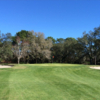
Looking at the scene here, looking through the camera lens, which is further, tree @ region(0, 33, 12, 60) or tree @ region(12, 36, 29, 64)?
tree @ region(12, 36, 29, 64)

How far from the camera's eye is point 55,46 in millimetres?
41562

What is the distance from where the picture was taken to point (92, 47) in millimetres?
34594

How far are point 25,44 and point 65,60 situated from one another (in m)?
18.0

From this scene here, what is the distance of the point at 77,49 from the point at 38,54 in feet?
41.0

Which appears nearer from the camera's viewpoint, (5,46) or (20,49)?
(5,46)

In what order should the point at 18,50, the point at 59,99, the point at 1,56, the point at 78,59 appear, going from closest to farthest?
the point at 59,99 < the point at 1,56 < the point at 18,50 < the point at 78,59

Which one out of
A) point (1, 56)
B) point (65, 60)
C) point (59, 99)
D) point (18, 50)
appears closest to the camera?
point (59, 99)

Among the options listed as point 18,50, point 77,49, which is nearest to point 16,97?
point 18,50

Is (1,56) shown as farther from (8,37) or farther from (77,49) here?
(77,49)

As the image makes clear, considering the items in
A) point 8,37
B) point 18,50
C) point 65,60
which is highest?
point 8,37

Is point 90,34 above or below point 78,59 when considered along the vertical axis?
above

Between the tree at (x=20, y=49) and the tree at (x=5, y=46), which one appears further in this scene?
the tree at (x=20, y=49)

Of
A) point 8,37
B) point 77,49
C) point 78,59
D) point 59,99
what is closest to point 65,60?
point 78,59

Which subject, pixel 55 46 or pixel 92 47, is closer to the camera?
pixel 92 47
